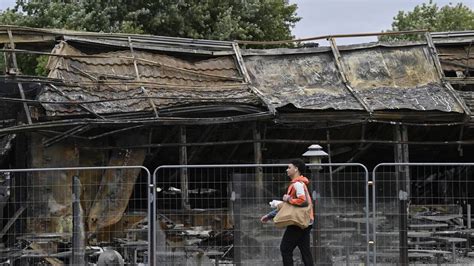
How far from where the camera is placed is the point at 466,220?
49.3 feet

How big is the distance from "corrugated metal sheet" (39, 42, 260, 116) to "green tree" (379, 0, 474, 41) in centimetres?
1973

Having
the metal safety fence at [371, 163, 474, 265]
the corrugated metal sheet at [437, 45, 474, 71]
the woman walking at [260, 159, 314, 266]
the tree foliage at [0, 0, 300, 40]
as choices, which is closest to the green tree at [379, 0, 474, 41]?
the tree foliage at [0, 0, 300, 40]

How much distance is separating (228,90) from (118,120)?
9.51ft

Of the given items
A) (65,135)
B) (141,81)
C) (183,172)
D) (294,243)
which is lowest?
(294,243)

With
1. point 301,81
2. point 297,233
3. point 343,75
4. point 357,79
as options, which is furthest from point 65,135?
point 297,233

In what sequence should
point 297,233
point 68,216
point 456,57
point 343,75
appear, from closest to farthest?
point 297,233, point 68,216, point 343,75, point 456,57

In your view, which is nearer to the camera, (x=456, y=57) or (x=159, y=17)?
(x=456, y=57)

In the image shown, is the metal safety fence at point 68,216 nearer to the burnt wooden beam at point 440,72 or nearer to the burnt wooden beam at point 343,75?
the burnt wooden beam at point 343,75

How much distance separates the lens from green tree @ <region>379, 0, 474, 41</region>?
39.3 m

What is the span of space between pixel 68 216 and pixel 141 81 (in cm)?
369

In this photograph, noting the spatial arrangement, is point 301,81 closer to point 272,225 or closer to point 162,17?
point 272,225

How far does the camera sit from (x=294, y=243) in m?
11.1

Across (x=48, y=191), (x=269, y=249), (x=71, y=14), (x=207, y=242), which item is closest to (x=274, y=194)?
(x=269, y=249)

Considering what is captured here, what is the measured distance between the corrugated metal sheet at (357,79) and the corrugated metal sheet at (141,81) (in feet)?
2.54
